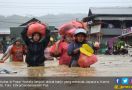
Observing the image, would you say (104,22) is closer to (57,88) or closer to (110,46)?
(110,46)

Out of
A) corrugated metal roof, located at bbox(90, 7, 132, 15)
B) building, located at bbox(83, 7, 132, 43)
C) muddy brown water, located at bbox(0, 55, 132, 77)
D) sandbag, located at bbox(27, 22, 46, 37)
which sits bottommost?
building, located at bbox(83, 7, 132, 43)

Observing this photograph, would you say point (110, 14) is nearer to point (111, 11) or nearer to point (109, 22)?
point (109, 22)

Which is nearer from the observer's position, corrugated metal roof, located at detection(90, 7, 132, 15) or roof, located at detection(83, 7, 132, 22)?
roof, located at detection(83, 7, 132, 22)

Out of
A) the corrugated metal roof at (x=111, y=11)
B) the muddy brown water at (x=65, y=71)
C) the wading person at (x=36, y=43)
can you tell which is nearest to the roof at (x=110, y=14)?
the corrugated metal roof at (x=111, y=11)

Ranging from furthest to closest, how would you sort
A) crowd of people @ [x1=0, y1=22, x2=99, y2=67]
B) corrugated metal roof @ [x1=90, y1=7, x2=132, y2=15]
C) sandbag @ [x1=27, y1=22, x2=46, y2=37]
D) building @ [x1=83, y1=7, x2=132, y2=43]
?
corrugated metal roof @ [x1=90, y1=7, x2=132, y2=15]
building @ [x1=83, y1=7, x2=132, y2=43]
sandbag @ [x1=27, y1=22, x2=46, y2=37]
crowd of people @ [x1=0, y1=22, x2=99, y2=67]

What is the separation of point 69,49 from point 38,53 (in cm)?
93

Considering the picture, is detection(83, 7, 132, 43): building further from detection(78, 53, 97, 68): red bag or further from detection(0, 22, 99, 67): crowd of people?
detection(78, 53, 97, 68): red bag

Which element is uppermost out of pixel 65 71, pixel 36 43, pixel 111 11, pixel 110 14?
pixel 36 43

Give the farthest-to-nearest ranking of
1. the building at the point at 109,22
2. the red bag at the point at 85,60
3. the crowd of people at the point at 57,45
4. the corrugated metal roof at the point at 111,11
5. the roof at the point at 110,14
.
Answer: the corrugated metal roof at the point at 111,11
the roof at the point at 110,14
the building at the point at 109,22
the crowd of people at the point at 57,45
the red bag at the point at 85,60

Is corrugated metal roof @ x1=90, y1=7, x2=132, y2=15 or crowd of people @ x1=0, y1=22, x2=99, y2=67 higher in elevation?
crowd of people @ x1=0, y1=22, x2=99, y2=67

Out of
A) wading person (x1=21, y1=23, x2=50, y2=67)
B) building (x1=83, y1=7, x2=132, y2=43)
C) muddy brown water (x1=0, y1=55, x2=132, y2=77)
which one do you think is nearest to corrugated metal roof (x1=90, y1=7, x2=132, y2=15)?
building (x1=83, y1=7, x2=132, y2=43)

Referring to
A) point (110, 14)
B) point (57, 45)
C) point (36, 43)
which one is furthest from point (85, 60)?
point (110, 14)

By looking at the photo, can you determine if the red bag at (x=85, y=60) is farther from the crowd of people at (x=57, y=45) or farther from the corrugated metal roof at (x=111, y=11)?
the corrugated metal roof at (x=111, y=11)

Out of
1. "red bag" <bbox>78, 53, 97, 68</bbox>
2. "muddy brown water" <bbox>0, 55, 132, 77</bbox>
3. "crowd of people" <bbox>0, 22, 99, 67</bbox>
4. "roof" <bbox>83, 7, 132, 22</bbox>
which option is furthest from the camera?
"roof" <bbox>83, 7, 132, 22</bbox>
